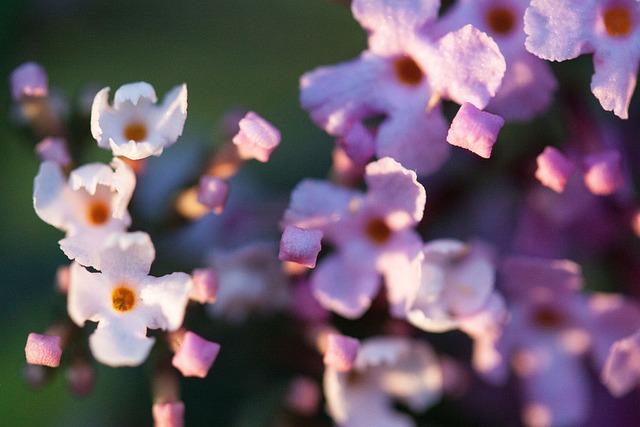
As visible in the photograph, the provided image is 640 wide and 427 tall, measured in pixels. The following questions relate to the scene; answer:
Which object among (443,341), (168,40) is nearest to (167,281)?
(443,341)

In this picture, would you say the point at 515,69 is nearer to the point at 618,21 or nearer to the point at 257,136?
the point at 618,21

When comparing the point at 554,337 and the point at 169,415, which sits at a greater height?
the point at 169,415

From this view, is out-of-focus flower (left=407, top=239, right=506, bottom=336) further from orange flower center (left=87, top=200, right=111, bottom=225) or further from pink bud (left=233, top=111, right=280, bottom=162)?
orange flower center (left=87, top=200, right=111, bottom=225)

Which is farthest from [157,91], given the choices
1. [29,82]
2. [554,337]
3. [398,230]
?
[554,337]

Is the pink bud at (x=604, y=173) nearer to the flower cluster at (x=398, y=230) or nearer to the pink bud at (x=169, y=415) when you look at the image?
the flower cluster at (x=398, y=230)

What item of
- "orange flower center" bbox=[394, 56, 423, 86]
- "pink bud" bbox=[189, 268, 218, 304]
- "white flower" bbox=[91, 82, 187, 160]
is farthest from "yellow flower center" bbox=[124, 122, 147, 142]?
"orange flower center" bbox=[394, 56, 423, 86]

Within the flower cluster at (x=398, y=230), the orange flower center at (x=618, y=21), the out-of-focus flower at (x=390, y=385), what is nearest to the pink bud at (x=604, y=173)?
the flower cluster at (x=398, y=230)
